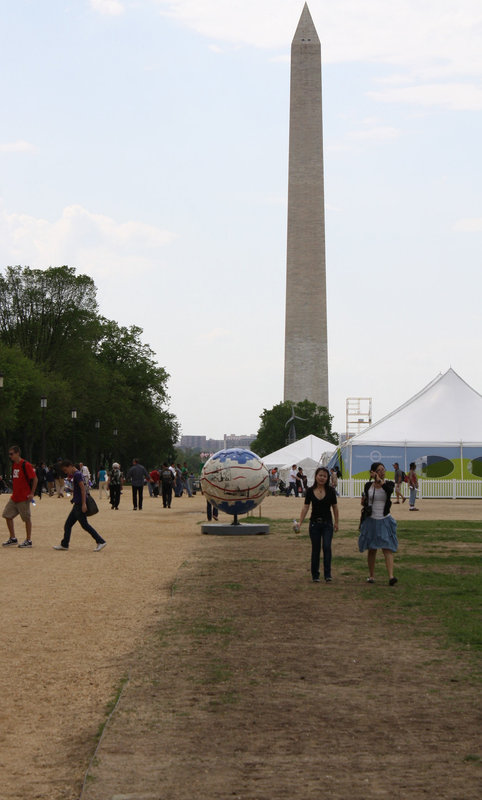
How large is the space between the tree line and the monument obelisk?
50.5ft

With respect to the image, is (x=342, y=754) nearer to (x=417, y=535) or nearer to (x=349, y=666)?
(x=349, y=666)

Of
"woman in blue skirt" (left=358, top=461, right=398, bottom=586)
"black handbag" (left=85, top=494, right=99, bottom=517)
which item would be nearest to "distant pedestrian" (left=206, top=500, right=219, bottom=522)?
"black handbag" (left=85, top=494, right=99, bottom=517)

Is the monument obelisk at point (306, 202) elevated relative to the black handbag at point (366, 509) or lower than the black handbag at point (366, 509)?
elevated

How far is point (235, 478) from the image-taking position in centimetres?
2438

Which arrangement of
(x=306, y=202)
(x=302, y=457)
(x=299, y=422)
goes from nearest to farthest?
(x=302, y=457), (x=306, y=202), (x=299, y=422)

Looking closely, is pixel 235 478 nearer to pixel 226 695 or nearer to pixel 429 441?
pixel 226 695

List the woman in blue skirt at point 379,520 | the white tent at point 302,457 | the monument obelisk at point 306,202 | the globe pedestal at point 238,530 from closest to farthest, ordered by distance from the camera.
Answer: the woman in blue skirt at point 379,520 → the globe pedestal at point 238,530 → the white tent at point 302,457 → the monument obelisk at point 306,202

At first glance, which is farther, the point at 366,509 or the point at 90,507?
the point at 90,507

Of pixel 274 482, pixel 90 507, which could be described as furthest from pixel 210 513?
pixel 274 482

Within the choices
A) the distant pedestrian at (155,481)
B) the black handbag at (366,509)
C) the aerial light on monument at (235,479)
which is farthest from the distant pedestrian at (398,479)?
the black handbag at (366,509)

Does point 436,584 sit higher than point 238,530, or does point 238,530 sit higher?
point 238,530

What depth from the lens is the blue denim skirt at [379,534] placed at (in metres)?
14.8

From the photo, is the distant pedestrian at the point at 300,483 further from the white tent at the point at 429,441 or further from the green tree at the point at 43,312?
the green tree at the point at 43,312

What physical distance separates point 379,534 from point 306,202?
8149 cm
